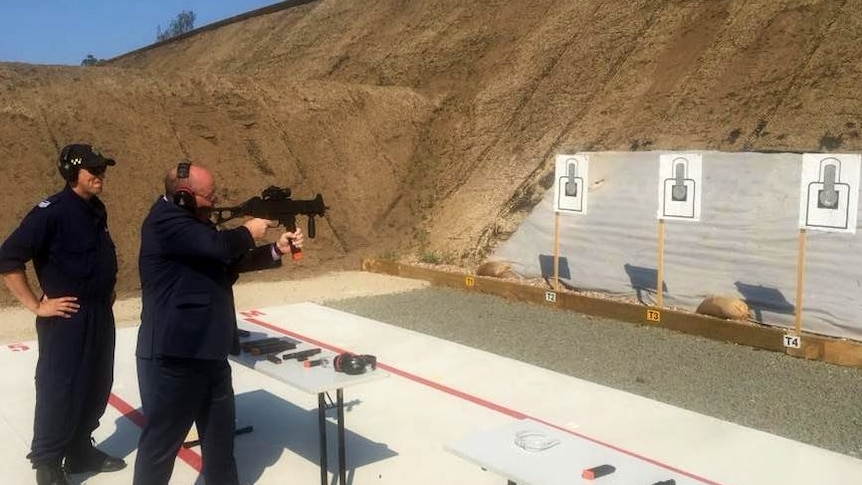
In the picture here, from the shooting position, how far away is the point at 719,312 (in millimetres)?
7398


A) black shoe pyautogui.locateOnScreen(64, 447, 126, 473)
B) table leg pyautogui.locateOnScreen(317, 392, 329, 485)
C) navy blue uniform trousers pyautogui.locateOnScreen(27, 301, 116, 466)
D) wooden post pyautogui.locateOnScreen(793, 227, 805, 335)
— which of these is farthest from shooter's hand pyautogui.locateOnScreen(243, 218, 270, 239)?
wooden post pyautogui.locateOnScreen(793, 227, 805, 335)

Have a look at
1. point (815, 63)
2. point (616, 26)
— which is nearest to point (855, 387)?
point (815, 63)

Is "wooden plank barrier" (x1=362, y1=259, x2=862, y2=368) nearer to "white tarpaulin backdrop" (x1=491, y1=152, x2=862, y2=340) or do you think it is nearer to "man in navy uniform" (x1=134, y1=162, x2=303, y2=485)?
"white tarpaulin backdrop" (x1=491, y1=152, x2=862, y2=340)

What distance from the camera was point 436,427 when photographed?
4.74m

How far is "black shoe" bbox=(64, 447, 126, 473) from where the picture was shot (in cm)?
387

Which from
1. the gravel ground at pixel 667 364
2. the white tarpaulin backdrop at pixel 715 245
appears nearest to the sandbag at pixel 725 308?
the white tarpaulin backdrop at pixel 715 245

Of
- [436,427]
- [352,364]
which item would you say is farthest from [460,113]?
[352,364]

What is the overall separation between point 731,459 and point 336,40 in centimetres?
1692

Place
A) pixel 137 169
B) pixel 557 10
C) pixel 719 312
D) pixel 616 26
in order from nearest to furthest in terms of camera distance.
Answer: pixel 719 312 → pixel 137 169 → pixel 616 26 → pixel 557 10

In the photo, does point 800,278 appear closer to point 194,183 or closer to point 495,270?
point 495,270

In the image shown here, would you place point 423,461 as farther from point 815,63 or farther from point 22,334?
point 815,63

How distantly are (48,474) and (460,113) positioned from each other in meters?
12.4

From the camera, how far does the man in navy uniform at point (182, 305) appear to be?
2947mm

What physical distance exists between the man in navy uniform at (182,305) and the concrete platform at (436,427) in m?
0.97
